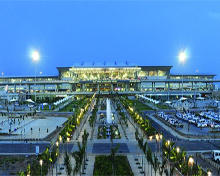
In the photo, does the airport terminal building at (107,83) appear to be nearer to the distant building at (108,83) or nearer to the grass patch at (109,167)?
the distant building at (108,83)

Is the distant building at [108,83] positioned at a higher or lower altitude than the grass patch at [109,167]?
higher

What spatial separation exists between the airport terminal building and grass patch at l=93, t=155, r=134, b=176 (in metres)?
63.6

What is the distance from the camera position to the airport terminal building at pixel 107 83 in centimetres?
8738

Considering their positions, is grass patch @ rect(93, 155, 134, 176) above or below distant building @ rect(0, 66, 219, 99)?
below

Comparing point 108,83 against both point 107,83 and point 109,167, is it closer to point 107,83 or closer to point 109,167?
point 107,83

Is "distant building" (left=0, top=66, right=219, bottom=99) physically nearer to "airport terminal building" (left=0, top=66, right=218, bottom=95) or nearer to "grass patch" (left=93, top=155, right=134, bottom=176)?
"airport terminal building" (left=0, top=66, right=218, bottom=95)

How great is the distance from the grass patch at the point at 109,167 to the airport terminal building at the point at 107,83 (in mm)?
63567

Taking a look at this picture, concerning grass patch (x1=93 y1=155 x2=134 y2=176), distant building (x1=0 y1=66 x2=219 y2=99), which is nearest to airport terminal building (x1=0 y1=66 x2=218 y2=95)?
distant building (x1=0 y1=66 x2=219 y2=99)

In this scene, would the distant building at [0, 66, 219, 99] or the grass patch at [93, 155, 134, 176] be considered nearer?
the grass patch at [93, 155, 134, 176]

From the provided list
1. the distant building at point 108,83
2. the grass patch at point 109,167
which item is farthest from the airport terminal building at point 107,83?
the grass patch at point 109,167

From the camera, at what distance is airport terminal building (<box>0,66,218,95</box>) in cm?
8738

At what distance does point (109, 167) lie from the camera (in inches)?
637

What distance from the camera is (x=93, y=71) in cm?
9800

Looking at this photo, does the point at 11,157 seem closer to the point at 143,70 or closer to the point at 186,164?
the point at 186,164
